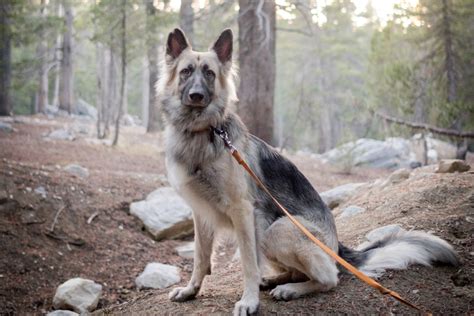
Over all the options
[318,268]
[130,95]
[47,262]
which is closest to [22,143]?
[47,262]

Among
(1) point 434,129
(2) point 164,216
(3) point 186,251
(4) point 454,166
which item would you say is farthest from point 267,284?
(1) point 434,129

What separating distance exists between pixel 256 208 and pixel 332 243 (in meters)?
0.78

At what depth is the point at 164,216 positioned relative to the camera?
7.19 meters

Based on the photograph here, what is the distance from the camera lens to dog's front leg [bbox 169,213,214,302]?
3.73m

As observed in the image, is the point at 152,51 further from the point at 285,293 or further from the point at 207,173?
the point at 285,293

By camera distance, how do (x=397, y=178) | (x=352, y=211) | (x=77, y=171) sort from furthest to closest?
(x=77, y=171) → (x=397, y=178) → (x=352, y=211)

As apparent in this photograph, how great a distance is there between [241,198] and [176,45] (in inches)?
65.1

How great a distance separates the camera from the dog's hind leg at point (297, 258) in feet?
10.9

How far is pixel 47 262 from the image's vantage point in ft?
18.1

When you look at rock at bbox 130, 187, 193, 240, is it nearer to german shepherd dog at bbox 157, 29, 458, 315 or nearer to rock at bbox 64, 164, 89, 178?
rock at bbox 64, 164, 89, 178

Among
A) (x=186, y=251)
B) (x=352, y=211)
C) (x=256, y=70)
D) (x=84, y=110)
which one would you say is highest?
(x=256, y=70)

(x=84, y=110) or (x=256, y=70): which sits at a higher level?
(x=256, y=70)

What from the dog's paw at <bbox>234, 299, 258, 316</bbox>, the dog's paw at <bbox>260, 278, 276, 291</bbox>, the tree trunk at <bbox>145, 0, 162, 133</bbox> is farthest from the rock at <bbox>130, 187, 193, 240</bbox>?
the tree trunk at <bbox>145, 0, 162, 133</bbox>

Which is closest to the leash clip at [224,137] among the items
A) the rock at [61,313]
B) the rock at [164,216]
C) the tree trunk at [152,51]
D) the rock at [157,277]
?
the rock at [61,313]
